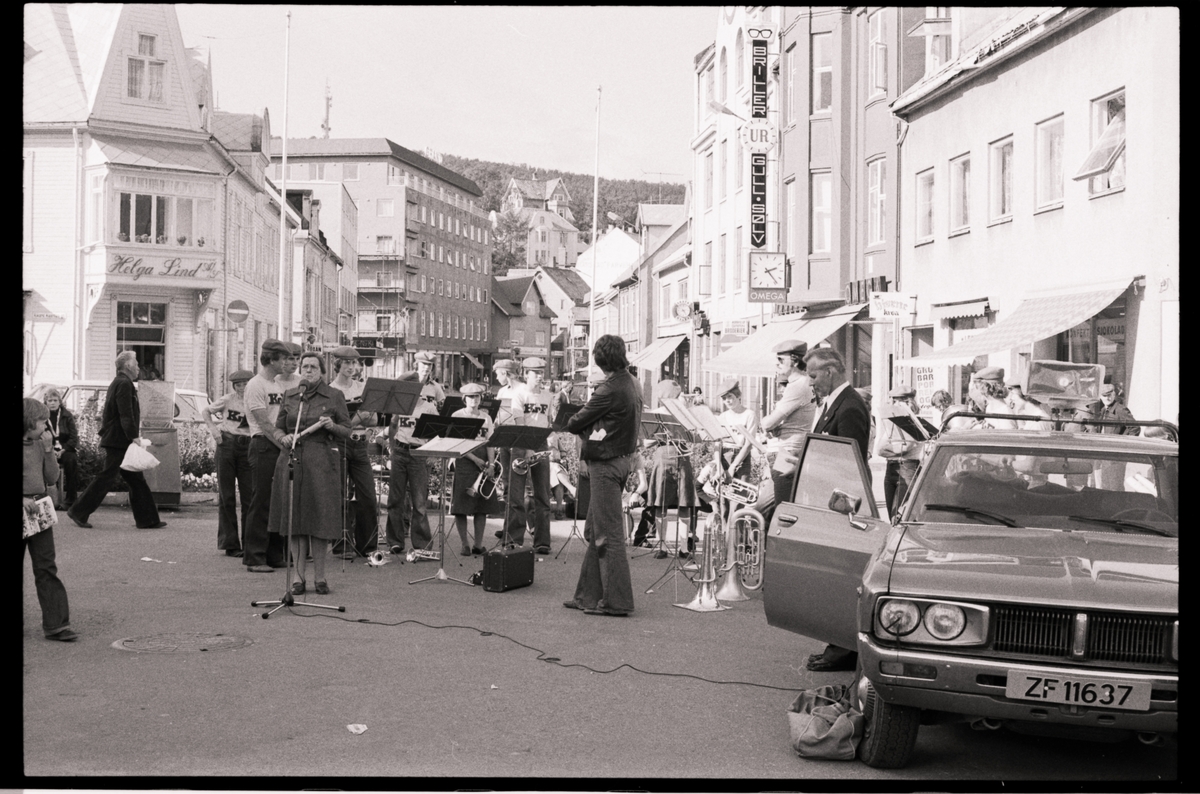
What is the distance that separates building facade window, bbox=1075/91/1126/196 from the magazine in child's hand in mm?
13836

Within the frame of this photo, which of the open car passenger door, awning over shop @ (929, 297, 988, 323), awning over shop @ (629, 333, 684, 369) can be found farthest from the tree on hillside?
the open car passenger door

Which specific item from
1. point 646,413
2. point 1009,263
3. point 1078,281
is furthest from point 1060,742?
point 1009,263

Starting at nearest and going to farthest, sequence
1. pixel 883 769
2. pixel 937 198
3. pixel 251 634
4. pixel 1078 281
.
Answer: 1. pixel 883 769
2. pixel 251 634
3. pixel 1078 281
4. pixel 937 198

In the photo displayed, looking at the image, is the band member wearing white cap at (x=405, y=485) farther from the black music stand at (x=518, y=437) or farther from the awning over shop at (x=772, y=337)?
the awning over shop at (x=772, y=337)

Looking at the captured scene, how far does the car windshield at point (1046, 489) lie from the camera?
22.0 feet

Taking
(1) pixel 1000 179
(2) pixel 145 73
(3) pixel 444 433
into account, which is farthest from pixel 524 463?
(2) pixel 145 73

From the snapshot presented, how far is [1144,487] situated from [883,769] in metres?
2.19

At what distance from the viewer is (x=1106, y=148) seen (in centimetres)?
1691

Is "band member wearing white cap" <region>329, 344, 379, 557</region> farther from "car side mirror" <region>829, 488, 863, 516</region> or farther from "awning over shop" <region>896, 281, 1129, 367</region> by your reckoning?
"awning over shop" <region>896, 281, 1129, 367</region>

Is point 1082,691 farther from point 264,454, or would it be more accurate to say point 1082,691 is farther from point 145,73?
point 145,73

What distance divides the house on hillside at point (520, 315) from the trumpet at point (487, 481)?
11494 cm

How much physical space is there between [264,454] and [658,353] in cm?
4671

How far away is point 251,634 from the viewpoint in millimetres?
8773
